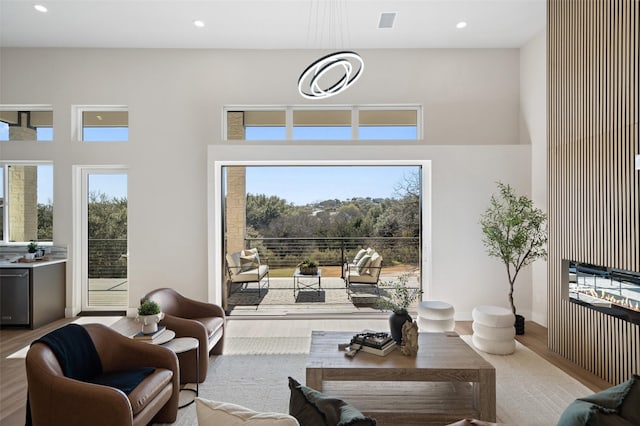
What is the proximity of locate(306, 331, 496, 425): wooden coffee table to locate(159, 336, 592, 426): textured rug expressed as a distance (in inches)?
13.0

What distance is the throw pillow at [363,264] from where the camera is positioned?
5242 mm

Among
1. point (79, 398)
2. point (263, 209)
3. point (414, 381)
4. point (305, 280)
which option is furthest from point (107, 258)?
point (414, 381)

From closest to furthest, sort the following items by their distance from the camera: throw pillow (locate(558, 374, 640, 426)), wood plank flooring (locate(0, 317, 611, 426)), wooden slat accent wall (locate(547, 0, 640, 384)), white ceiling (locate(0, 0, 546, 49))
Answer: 1. throw pillow (locate(558, 374, 640, 426))
2. wood plank flooring (locate(0, 317, 611, 426))
3. wooden slat accent wall (locate(547, 0, 640, 384))
4. white ceiling (locate(0, 0, 546, 49))

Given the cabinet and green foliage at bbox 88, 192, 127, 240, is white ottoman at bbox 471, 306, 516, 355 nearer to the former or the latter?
green foliage at bbox 88, 192, 127, 240

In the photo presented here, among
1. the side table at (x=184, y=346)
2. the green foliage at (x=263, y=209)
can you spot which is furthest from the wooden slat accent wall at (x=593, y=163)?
the side table at (x=184, y=346)

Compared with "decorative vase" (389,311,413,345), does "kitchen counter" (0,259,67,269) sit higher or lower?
higher

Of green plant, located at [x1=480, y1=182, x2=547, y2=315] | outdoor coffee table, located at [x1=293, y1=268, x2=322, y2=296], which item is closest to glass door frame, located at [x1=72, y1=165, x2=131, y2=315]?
outdoor coffee table, located at [x1=293, y1=268, x2=322, y2=296]

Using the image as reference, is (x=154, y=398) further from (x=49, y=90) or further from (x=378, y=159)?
(x=49, y=90)

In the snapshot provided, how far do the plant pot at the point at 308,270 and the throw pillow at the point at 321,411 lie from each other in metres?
3.89

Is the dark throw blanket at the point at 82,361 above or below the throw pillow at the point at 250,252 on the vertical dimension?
below

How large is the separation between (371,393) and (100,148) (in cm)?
511

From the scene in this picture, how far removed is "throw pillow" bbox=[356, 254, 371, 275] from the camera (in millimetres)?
5242

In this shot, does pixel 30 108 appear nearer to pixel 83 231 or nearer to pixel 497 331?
pixel 83 231

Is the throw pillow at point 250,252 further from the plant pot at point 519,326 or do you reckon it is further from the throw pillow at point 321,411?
the throw pillow at point 321,411
